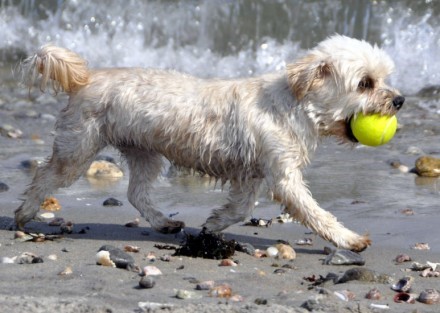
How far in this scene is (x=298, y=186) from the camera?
6539 mm

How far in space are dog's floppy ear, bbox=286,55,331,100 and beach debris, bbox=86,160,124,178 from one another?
273 cm

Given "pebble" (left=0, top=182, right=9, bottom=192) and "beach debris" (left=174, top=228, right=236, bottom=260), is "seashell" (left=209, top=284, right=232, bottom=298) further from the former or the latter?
"pebble" (left=0, top=182, right=9, bottom=192)

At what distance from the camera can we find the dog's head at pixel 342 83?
6496 millimetres

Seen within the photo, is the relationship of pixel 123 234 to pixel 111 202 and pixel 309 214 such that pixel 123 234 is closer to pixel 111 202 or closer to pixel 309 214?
A: pixel 111 202

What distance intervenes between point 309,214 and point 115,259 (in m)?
1.32

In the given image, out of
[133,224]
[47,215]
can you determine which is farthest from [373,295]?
[47,215]

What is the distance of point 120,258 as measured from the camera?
5828mm

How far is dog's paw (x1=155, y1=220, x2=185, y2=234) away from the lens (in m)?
Answer: 7.04

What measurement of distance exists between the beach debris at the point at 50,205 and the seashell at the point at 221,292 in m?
2.76

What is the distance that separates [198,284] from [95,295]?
60cm

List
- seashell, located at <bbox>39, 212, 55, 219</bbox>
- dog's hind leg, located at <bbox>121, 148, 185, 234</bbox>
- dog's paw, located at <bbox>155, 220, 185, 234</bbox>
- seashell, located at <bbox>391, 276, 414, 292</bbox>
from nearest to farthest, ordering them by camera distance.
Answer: seashell, located at <bbox>391, 276, 414, 292</bbox>, dog's paw, located at <bbox>155, 220, 185, 234</bbox>, dog's hind leg, located at <bbox>121, 148, 185, 234</bbox>, seashell, located at <bbox>39, 212, 55, 219</bbox>

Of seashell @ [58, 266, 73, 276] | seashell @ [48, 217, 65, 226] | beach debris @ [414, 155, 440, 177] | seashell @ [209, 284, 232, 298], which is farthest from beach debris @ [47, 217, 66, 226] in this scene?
beach debris @ [414, 155, 440, 177]

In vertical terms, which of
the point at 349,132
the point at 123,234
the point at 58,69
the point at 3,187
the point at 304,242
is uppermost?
the point at 58,69

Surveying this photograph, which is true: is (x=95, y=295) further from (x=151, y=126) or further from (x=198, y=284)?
(x=151, y=126)
